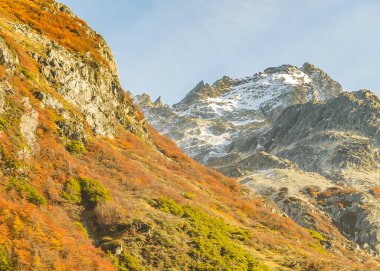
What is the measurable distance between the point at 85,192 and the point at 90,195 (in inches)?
15.4

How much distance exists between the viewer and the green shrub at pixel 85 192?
26.7 meters

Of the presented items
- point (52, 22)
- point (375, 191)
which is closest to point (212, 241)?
point (52, 22)

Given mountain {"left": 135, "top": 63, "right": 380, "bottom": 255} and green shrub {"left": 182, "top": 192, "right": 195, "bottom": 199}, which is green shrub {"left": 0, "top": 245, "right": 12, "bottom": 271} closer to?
green shrub {"left": 182, "top": 192, "right": 195, "bottom": 199}

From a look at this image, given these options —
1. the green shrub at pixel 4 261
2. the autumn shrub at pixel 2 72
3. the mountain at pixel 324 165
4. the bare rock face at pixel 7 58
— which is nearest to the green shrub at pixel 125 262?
the green shrub at pixel 4 261

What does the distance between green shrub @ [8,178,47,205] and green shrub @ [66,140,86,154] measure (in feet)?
26.6

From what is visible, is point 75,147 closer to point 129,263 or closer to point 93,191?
point 93,191

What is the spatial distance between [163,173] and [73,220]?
57.6 ft

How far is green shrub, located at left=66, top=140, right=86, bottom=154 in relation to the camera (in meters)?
32.2

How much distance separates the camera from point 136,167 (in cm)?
3731

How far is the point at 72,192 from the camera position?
27.0 metres

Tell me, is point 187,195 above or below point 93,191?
above

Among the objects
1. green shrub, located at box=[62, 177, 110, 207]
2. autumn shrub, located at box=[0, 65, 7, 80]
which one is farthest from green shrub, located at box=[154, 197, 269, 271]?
autumn shrub, located at box=[0, 65, 7, 80]

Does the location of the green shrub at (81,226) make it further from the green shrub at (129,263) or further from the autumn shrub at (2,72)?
the autumn shrub at (2,72)

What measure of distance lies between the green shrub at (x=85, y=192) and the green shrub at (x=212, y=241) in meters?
4.94
